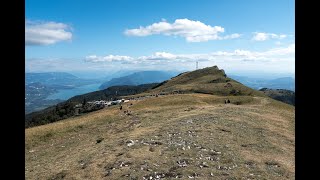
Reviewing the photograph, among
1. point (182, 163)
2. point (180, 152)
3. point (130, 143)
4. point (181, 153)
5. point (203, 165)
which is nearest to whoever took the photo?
point (203, 165)

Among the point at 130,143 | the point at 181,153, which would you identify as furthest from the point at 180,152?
the point at 130,143

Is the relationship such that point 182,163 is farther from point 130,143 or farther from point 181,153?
point 130,143

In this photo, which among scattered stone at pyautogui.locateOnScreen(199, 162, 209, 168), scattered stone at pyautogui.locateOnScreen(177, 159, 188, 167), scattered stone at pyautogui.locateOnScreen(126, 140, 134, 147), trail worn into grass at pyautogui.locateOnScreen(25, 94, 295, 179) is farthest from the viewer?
scattered stone at pyautogui.locateOnScreen(126, 140, 134, 147)

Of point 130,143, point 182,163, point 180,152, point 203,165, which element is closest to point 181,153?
point 180,152

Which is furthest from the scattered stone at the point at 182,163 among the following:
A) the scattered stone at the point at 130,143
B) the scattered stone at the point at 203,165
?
the scattered stone at the point at 130,143

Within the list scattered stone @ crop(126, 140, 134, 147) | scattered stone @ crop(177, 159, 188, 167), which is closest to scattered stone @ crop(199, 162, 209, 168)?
scattered stone @ crop(177, 159, 188, 167)

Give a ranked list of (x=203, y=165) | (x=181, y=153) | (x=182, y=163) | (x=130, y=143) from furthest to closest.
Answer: (x=130, y=143), (x=181, y=153), (x=182, y=163), (x=203, y=165)

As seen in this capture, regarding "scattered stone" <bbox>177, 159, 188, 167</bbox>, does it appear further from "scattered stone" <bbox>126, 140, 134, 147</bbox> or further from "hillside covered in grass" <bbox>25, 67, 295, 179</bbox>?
"scattered stone" <bbox>126, 140, 134, 147</bbox>

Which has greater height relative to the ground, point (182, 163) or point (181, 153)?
point (181, 153)

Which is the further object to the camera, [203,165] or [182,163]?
[182,163]
